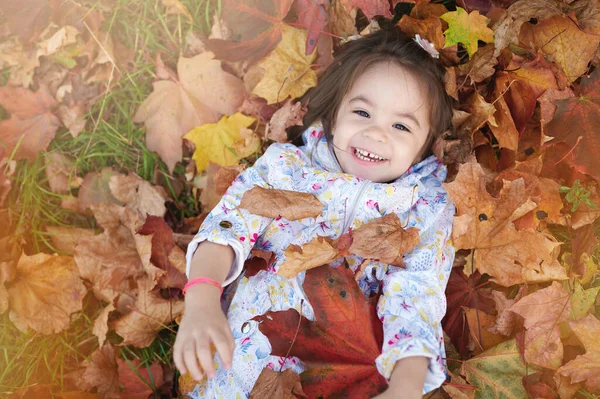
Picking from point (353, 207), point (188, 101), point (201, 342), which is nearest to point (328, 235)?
point (353, 207)

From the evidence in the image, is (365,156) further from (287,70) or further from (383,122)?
(287,70)

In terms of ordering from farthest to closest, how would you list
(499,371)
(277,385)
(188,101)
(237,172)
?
(188,101) < (237,172) < (499,371) < (277,385)

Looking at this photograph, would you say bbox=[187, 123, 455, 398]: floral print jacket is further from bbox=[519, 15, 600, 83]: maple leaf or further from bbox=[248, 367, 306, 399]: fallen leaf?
bbox=[519, 15, 600, 83]: maple leaf

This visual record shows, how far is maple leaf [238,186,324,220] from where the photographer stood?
183 centimetres

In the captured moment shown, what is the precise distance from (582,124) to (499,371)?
2.79 ft

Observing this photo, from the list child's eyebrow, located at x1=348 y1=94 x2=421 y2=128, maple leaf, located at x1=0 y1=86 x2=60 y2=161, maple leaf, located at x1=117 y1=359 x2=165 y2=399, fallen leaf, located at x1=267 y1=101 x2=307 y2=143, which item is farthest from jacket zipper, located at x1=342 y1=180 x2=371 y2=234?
maple leaf, located at x1=0 y1=86 x2=60 y2=161

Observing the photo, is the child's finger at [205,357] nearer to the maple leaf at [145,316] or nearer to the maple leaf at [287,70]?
the maple leaf at [145,316]

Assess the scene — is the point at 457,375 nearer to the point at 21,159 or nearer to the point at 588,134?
the point at 588,134

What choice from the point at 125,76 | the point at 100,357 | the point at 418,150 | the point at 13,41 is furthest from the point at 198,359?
the point at 13,41

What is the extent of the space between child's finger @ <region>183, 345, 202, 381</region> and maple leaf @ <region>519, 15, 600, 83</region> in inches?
59.3

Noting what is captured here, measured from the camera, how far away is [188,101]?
228 cm

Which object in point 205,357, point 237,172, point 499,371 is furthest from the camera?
point 237,172

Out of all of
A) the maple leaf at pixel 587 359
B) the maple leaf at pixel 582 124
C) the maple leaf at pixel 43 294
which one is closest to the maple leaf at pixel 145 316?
the maple leaf at pixel 43 294

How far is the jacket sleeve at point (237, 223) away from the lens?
5.97 ft
